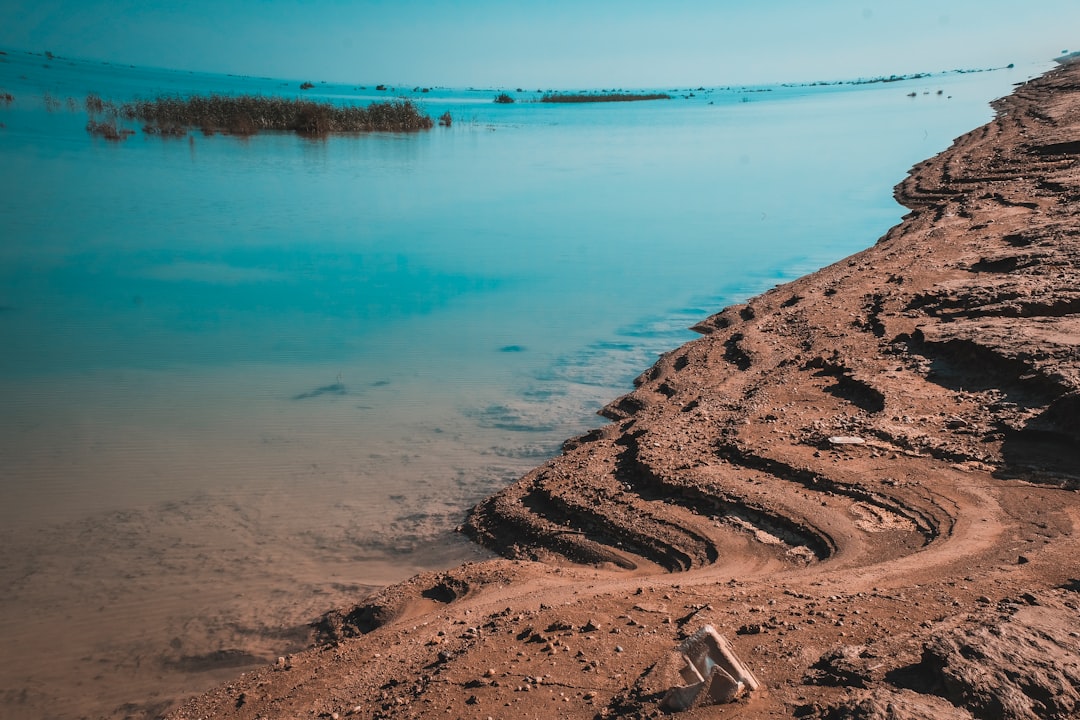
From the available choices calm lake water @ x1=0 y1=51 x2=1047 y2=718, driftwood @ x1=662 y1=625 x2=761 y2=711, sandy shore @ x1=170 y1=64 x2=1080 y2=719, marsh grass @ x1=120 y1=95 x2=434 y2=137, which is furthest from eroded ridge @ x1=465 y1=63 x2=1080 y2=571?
marsh grass @ x1=120 y1=95 x2=434 y2=137

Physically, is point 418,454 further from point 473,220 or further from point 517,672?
point 473,220

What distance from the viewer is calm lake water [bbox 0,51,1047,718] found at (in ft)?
14.2

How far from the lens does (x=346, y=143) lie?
30016mm

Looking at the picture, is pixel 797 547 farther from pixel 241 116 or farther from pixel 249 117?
pixel 249 117

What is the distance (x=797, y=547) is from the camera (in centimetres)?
421

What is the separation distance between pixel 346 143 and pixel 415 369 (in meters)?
24.5

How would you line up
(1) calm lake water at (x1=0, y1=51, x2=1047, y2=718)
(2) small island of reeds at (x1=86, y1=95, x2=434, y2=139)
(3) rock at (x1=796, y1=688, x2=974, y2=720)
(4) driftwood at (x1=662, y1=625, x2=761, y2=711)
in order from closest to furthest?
(3) rock at (x1=796, y1=688, x2=974, y2=720), (4) driftwood at (x1=662, y1=625, x2=761, y2=711), (1) calm lake water at (x1=0, y1=51, x2=1047, y2=718), (2) small island of reeds at (x1=86, y1=95, x2=434, y2=139)

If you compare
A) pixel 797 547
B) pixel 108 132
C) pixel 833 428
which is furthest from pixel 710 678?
pixel 108 132

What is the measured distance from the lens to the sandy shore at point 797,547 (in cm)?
271

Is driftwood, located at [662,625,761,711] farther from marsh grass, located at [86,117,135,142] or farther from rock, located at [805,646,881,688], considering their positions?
marsh grass, located at [86,117,135,142]

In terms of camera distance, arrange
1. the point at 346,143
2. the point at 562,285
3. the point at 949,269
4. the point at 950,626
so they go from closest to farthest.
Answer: the point at 950,626, the point at 949,269, the point at 562,285, the point at 346,143

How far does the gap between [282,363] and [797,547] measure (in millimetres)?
5719

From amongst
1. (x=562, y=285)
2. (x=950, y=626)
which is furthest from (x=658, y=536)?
(x=562, y=285)

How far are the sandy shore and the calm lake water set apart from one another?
594mm
